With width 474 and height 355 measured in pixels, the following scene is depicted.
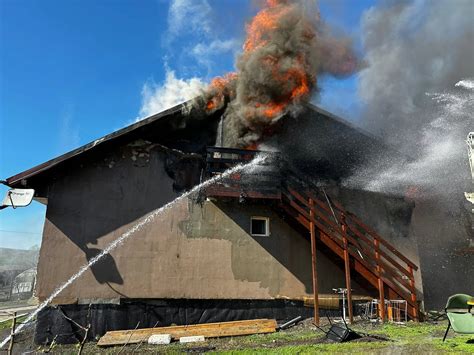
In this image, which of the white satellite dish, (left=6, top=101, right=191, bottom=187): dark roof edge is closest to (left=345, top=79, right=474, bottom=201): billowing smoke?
(left=6, top=101, right=191, bottom=187): dark roof edge

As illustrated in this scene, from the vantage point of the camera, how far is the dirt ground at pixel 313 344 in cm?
600

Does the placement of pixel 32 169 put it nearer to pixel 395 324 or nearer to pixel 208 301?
pixel 208 301

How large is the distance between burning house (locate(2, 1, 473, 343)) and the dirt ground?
91 centimetres

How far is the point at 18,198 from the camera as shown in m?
9.36

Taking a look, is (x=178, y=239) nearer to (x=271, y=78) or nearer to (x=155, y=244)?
(x=155, y=244)

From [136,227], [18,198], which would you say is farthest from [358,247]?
[18,198]

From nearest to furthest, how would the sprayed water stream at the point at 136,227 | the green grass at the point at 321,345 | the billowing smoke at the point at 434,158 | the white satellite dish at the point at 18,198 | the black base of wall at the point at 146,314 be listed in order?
1. the green grass at the point at 321,345
2. the black base of wall at the point at 146,314
3. the white satellite dish at the point at 18,198
4. the sprayed water stream at the point at 136,227
5. the billowing smoke at the point at 434,158

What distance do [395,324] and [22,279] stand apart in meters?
36.3

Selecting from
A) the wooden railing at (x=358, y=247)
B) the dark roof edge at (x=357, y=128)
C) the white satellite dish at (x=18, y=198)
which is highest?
the dark roof edge at (x=357, y=128)

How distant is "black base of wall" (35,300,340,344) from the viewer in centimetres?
905

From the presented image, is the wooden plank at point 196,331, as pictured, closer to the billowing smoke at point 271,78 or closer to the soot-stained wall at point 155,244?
the soot-stained wall at point 155,244

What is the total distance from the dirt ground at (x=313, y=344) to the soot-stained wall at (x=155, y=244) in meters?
1.42

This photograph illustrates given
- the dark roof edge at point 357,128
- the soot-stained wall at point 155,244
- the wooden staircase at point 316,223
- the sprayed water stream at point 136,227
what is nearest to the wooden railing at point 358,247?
the wooden staircase at point 316,223

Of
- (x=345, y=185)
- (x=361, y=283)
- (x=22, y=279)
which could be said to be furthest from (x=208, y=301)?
(x=22, y=279)
